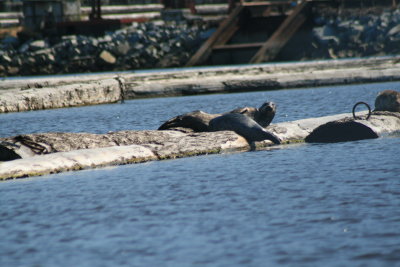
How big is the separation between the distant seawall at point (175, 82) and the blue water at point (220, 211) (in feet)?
33.3

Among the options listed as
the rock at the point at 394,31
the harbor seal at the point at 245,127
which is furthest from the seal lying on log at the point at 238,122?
the rock at the point at 394,31

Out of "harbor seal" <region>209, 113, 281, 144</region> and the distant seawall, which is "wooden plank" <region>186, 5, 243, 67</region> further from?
"harbor seal" <region>209, 113, 281, 144</region>

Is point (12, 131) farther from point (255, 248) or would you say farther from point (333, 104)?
point (255, 248)

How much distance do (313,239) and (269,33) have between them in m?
35.3

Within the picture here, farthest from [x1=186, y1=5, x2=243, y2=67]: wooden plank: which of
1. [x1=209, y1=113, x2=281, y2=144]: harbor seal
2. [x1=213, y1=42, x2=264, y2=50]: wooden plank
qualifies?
[x1=209, y1=113, x2=281, y2=144]: harbor seal

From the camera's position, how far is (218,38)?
39.0m

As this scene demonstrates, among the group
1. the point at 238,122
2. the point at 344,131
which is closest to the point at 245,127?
the point at 238,122

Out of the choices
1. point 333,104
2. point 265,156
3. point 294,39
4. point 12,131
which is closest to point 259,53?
point 294,39

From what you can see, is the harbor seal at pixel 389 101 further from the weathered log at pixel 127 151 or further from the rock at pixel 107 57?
the rock at pixel 107 57

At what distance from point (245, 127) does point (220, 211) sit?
4.31 meters

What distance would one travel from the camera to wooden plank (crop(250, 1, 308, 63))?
37188 mm

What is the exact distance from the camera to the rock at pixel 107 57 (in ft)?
128

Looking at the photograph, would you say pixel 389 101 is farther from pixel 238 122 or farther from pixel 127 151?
pixel 127 151

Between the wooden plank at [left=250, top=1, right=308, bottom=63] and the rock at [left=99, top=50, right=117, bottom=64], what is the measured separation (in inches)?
263
